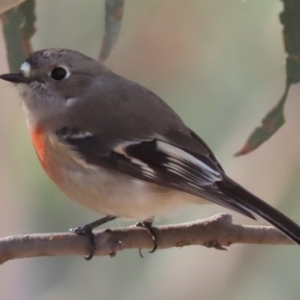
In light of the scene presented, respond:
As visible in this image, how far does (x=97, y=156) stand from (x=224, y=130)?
98cm

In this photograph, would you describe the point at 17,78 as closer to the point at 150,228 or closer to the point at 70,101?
the point at 70,101

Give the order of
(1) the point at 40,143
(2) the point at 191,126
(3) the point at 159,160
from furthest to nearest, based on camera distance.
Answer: (2) the point at 191,126
(1) the point at 40,143
(3) the point at 159,160

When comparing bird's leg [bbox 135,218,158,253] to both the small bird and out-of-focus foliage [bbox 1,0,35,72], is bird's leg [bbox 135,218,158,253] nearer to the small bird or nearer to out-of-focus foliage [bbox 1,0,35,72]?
the small bird

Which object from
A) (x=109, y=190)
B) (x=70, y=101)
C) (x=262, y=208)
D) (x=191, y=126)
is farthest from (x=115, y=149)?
(x=191, y=126)

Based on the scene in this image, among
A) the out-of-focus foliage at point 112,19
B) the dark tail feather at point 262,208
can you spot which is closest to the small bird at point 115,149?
the dark tail feather at point 262,208

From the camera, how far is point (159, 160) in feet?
3.76

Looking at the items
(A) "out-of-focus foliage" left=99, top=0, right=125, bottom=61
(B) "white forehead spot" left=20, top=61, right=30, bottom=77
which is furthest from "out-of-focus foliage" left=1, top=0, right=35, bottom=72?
(A) "out-of-focus foliage" left=99, top=0, right=125, bottom=61

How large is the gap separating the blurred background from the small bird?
1.94 feet

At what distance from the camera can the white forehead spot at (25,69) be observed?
1280 millimetres

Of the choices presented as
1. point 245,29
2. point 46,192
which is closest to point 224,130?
point 245,29

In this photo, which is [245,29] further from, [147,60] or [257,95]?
[147,60]

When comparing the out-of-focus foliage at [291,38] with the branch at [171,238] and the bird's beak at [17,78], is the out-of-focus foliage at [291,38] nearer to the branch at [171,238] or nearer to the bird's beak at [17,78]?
the branch at [171,238]

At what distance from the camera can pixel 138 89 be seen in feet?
4.48

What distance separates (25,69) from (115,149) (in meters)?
0.27
